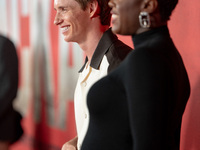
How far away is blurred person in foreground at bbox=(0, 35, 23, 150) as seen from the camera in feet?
5.87

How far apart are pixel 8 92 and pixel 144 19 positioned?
1.41 meters

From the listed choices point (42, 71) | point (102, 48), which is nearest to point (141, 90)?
point (102, 48)

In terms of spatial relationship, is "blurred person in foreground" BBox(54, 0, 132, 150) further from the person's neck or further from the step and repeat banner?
the step and repeat banner

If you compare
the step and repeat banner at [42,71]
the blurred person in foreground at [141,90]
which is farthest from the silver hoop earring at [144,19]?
the step and repeat banner at [42,71]

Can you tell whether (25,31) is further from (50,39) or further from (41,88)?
(41,88)

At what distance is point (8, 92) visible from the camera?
1844mm

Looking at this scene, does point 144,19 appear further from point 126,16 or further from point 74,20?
point 74,20

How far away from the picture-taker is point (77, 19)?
101 centimetres

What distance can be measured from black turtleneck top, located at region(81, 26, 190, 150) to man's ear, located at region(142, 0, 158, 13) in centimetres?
5

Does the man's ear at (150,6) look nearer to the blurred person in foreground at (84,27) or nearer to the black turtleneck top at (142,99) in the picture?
the black turtleneck top at (142,99)

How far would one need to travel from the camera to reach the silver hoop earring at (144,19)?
64cm

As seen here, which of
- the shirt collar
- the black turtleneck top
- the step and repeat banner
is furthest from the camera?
the step and repeat banner

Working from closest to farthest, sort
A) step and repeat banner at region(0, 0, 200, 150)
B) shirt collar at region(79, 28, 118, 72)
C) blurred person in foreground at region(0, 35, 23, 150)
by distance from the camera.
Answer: shirt collar at region(79, 28, 118, 72), blurred person in foreground at region(0, 35, 23, 150), step and repeat banner at region(0, 0, 200, 150)

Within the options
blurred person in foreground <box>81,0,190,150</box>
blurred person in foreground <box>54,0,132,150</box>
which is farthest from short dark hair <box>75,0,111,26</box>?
blurred person in foreground <box>81,0,190,150</box>
